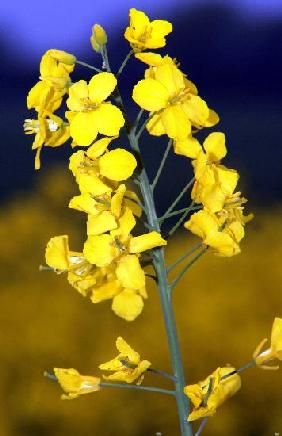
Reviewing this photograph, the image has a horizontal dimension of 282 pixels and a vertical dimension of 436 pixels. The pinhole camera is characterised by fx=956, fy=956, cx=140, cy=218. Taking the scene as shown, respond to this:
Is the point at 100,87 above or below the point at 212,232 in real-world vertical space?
above

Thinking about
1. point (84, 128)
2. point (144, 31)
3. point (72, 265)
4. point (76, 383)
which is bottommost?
point (76, 383)

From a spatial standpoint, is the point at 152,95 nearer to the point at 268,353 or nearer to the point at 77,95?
the point at 77,95

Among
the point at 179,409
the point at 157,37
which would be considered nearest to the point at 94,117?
the point at 157,37

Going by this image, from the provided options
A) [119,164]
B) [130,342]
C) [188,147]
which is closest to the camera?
[119,164]

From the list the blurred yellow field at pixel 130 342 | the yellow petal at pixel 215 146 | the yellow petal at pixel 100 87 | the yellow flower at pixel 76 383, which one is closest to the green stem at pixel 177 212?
the yellow petal at pixel 215 146

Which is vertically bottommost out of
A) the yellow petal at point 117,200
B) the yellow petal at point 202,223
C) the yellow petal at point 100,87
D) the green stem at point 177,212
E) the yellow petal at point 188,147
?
the yellow petal at point 202,223

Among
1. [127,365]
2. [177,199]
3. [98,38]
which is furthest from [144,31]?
[127,365]

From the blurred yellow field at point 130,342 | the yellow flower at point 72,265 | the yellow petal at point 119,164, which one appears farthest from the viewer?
the blurred yellow field at point 130,342

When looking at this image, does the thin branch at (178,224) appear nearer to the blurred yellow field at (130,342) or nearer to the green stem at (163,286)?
the green stem at (163,286)

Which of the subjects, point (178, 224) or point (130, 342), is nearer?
point (178, 224)
